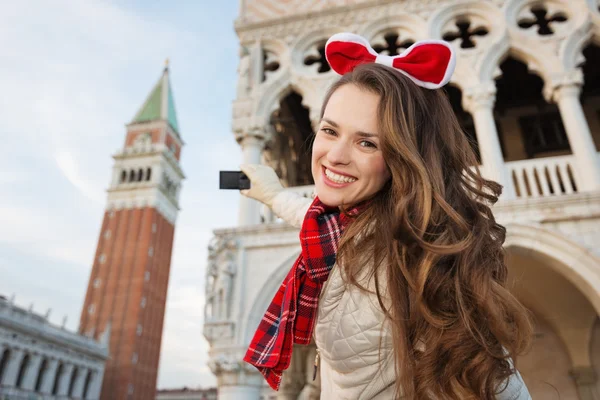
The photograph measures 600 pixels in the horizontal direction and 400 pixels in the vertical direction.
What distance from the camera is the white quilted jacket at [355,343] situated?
1.32 meters

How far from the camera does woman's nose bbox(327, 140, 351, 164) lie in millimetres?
1559

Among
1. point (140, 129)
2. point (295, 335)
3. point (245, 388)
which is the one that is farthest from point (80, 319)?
point (295, 335)

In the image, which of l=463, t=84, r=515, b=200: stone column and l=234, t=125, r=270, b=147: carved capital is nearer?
l=463, t=84, r=515, b=200: stone column

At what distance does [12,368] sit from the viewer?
3281cm

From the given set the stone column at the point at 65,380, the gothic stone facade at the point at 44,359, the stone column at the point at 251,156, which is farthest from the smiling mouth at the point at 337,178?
the stone column at the point at 65,380

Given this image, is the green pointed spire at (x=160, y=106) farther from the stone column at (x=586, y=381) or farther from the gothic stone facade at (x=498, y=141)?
the stone column at (x=586, y=381)

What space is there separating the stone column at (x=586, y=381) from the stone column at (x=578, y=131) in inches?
132

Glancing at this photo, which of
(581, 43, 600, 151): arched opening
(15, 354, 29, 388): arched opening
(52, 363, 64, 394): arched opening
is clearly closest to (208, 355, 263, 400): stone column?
(581, 43, 600, 151): arched opening

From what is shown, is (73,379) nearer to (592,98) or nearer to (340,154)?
(592,98)

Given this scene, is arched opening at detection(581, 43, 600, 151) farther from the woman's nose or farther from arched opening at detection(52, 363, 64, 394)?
arched opening at detection(52, 363, 64, 394)

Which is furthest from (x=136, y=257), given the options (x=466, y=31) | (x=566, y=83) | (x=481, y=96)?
(x=566, y=83)

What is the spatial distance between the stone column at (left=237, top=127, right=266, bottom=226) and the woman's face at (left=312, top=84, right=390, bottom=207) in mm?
5799

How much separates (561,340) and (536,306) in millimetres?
773

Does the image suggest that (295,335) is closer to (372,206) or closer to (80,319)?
(372,206)
